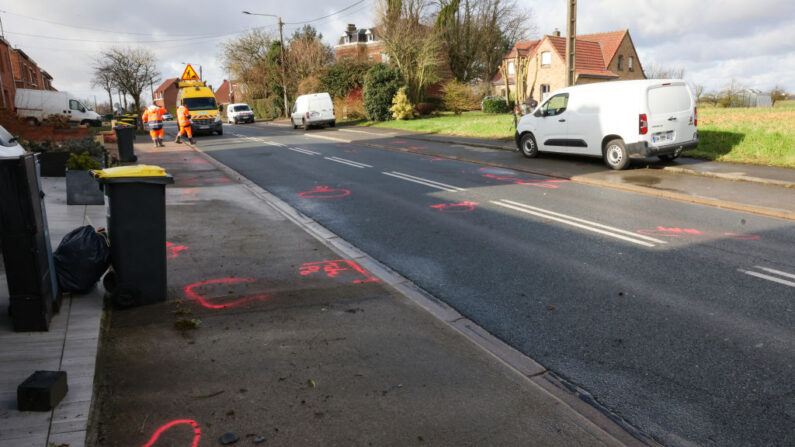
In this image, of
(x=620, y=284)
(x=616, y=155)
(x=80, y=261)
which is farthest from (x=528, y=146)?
(x=80, y=261)

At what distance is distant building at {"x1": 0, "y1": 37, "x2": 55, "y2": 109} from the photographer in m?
33.8

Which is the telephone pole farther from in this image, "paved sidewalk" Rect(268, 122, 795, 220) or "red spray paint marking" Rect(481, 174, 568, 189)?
"red spray paint marking" Rect(481, 174, 568, 189)

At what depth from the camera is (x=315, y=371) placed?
3.63 metres

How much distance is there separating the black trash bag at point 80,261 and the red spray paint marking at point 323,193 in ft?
20.0

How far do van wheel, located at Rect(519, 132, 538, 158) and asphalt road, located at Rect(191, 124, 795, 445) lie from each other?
4864mm

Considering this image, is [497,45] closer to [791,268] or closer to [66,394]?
[791,268]

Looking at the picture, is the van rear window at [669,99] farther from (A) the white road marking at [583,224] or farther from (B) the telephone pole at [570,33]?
(A) the white road marking at [583,224]

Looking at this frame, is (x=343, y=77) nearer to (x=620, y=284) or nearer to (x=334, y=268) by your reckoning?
(x=334, y=268)

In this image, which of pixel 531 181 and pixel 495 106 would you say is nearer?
pixel 531 181

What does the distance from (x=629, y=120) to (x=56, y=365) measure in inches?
491

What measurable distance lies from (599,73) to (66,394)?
5453 cm

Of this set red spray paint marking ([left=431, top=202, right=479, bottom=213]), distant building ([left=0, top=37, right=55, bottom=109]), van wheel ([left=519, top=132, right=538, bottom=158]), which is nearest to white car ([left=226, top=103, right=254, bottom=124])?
distant building ([left=0, top=37, right=55, bottom=109])

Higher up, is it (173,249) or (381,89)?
(381,89)

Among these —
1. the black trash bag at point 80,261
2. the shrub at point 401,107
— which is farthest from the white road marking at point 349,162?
the shrub at point 401,107
